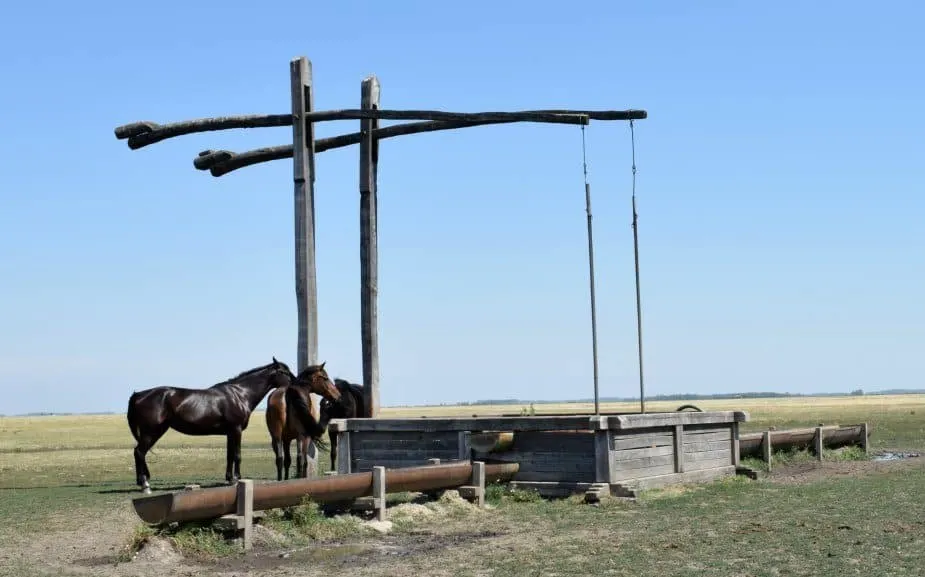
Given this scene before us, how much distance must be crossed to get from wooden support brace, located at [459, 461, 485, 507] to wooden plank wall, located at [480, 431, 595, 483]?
4.33 feet

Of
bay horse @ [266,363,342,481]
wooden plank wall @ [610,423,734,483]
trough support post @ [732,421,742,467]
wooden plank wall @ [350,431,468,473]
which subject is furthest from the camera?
trough support post @ [732,421,742,467]

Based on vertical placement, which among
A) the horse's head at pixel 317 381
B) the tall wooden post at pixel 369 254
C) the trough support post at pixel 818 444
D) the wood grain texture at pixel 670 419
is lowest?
the trough support post at pixel 818 444

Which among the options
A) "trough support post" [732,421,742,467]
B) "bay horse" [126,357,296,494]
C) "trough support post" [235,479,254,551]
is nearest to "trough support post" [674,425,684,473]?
"trough support post" [732,421,742,467]

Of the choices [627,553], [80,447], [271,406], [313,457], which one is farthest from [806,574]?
[80,447]

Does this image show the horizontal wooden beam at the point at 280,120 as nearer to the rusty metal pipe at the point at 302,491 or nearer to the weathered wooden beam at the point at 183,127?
the weathered wooden beam at the point at 183,127

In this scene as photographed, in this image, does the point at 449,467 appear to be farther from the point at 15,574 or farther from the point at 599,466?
the point at 15,574

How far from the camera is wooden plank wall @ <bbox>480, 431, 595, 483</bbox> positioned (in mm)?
16252

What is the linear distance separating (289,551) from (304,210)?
710cm

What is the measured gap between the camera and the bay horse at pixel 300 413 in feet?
59.2

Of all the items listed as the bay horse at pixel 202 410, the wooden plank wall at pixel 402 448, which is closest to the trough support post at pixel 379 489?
the wooden plank wall at pixel 402 448

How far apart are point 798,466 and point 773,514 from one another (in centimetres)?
954

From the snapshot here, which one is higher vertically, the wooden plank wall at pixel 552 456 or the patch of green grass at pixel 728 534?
the wooden plank wall at pixel 552 456

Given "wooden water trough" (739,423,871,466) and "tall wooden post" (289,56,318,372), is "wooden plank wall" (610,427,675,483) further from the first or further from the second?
"tall wooden post" (289,56,318,372)

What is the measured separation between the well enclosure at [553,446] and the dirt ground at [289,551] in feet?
6.43
